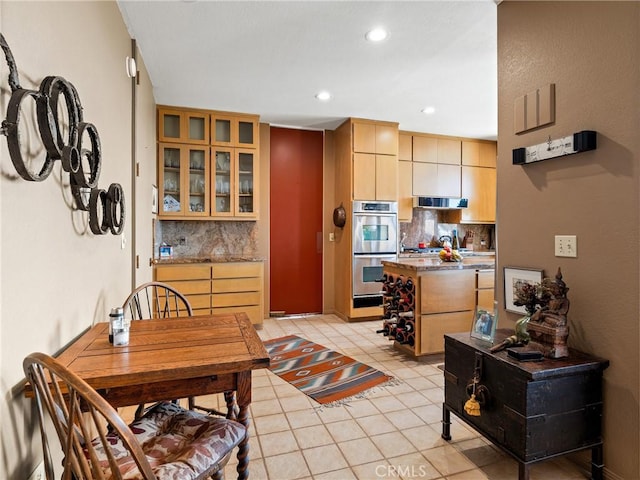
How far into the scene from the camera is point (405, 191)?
18.3 feet

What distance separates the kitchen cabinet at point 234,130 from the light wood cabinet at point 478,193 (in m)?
3.38

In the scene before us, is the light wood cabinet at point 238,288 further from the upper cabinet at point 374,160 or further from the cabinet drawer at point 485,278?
the cabinet drawer at point 485,278

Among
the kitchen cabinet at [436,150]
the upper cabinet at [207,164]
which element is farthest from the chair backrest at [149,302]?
the kitchen cabinet at [436,150]

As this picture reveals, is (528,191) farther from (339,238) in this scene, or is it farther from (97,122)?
(339,238)

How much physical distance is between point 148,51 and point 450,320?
3531 millimetres

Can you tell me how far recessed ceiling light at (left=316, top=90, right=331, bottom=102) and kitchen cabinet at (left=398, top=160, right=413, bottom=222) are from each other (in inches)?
71.1

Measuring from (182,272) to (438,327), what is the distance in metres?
2.84

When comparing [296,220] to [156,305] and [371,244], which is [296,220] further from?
[156,305]

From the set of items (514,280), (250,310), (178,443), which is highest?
(514,280)

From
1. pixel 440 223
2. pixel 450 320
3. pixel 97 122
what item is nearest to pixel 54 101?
pixel 97 122

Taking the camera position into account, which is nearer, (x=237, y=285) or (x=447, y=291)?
(x=447, y=291)

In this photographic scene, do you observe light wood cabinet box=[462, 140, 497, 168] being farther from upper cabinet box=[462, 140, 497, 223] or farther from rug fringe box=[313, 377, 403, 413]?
rug fringe box=[313, 377, 403, 413]

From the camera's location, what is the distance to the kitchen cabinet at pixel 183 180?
14.7 ft

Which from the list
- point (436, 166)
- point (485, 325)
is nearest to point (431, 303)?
point (485, 325)
